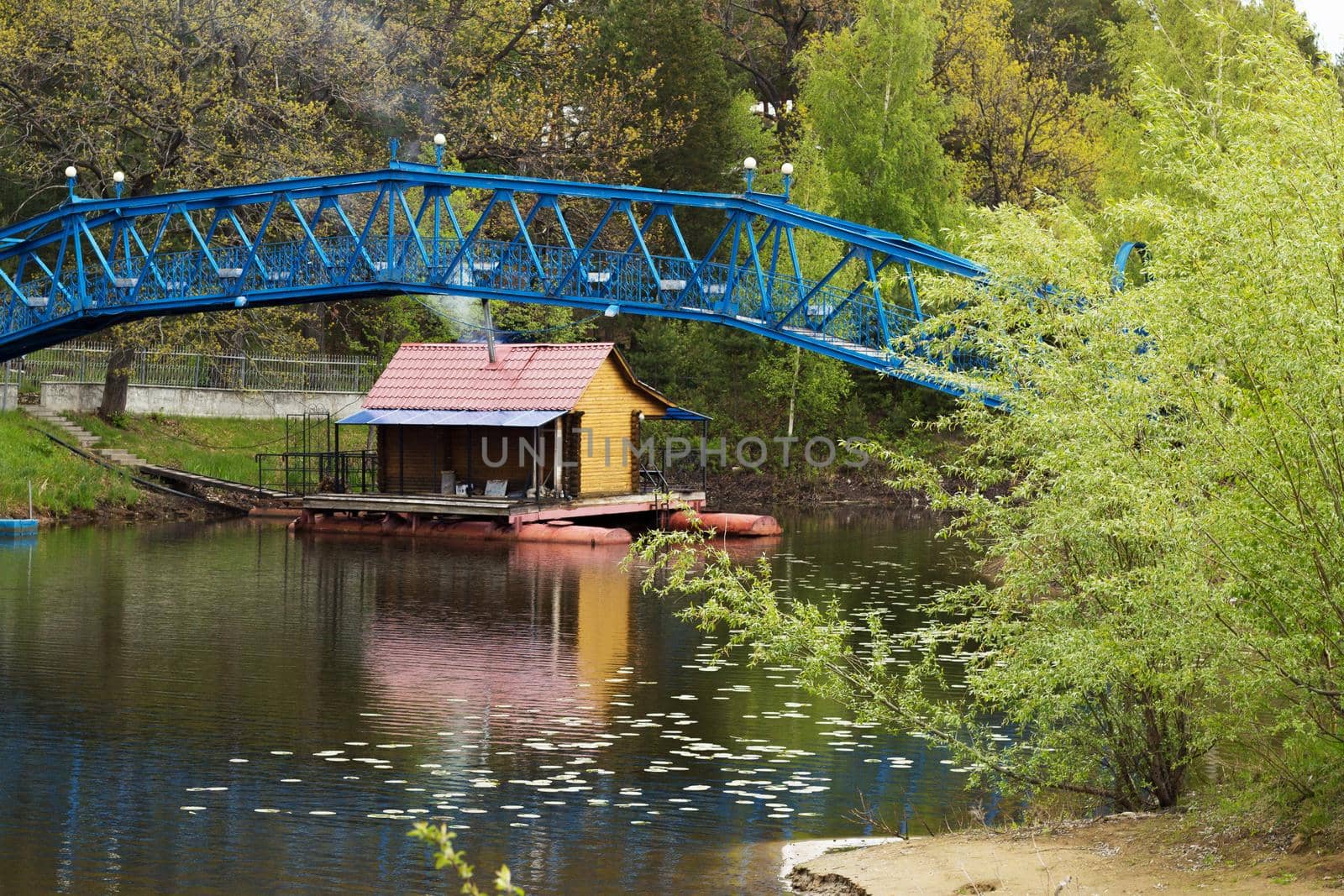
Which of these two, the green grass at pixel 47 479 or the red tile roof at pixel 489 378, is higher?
the red tile roof at pixel 489 378

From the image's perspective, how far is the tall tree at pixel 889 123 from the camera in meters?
59.2

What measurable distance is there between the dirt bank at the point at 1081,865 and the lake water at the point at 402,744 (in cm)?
80

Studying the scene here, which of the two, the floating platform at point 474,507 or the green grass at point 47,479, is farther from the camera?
the green grass at point 47,479

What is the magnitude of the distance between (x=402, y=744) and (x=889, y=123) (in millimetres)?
45762

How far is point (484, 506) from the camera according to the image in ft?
137

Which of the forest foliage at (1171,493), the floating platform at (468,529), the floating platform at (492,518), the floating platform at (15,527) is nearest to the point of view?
the forest foliage at (1171,493)

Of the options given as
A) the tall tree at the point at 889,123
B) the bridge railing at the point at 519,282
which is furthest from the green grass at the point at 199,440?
the tall tree at the point at 889,123

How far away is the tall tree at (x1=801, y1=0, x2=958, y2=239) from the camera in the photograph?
59250 millimetres

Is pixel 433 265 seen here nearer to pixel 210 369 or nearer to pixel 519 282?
pixel 519 282

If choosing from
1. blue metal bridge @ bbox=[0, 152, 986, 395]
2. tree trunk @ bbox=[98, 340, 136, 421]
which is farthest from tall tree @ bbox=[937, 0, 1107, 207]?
tree trunk @ bbox=[98, 340, 136, 421]

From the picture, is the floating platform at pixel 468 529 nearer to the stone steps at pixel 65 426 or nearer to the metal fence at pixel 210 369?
the metal fence at pixel 210 369

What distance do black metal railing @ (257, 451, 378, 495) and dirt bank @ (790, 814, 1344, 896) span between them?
110 ft

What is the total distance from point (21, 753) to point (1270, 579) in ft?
39.5

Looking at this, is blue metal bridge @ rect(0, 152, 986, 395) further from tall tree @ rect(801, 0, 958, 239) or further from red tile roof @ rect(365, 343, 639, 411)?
tall tree @ rect(801, 0, 958, 239)
